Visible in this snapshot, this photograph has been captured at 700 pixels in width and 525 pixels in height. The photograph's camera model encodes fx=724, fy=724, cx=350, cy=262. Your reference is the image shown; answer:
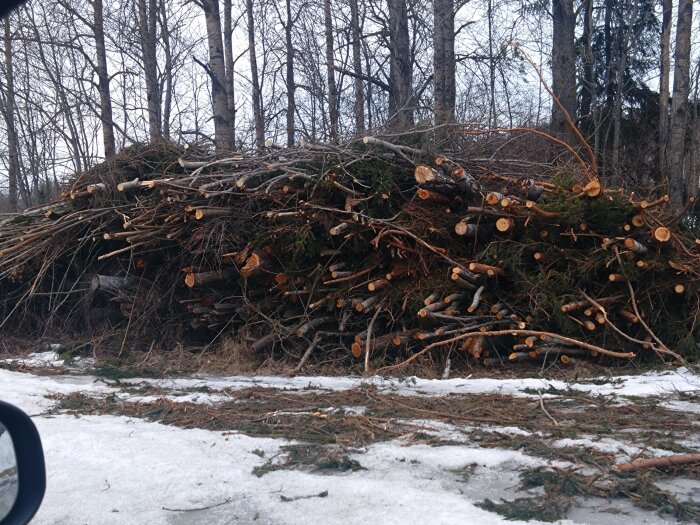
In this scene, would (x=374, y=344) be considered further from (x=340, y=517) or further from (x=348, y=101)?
(x=348, y=101)

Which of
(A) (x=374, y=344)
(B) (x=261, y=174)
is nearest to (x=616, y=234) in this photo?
(A) (x=374, y=344)

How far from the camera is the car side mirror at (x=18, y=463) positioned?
252cm

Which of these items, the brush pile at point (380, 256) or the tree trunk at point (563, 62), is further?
the tree trunk at point (563, 62)

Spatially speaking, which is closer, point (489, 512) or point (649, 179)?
point (489, 512)

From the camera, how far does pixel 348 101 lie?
26000 mm

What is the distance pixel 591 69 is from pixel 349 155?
12.1 meters

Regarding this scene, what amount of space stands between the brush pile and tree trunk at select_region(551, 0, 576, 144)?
7760 millimetres

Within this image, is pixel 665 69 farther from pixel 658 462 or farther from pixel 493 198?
pixel 658 462

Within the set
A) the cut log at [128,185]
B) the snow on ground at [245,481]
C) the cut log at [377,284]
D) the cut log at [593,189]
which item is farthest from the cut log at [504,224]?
the cut log at [128,185]

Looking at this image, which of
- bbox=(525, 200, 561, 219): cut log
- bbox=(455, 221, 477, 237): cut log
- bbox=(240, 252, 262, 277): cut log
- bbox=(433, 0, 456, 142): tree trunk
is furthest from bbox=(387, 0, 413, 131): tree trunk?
bbox=(525, 200, 561, 219): cut log

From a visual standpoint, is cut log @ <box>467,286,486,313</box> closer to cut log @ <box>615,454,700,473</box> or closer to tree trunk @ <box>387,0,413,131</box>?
cut log @ <box>615,454,700,473</box>

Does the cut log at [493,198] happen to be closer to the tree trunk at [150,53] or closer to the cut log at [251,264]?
the cut log at [251,264]

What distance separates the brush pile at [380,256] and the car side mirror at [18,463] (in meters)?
6.18

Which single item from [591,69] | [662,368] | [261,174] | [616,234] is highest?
[591,69]
